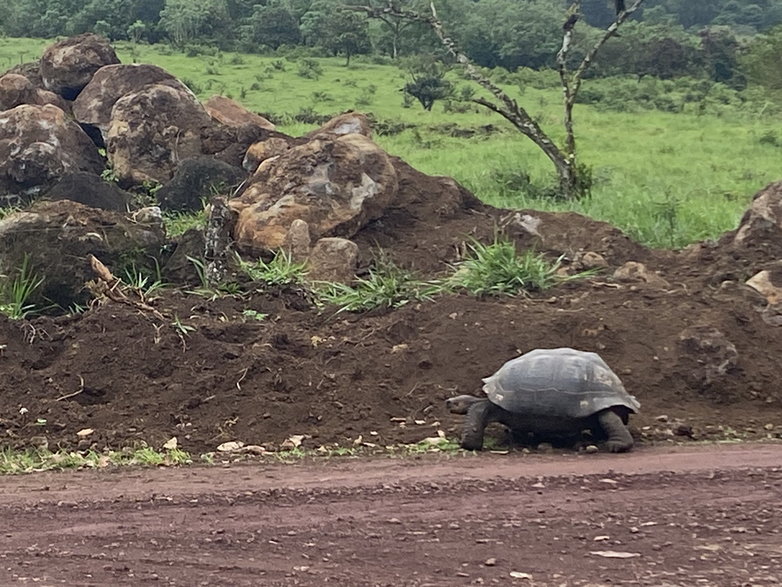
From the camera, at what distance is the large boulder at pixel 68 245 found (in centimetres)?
806

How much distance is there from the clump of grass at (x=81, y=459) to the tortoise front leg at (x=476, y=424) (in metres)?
1.40

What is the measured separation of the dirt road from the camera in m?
3.54

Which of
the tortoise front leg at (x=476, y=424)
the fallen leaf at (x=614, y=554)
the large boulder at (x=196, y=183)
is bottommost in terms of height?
the tortoise front leg at (x=476, y=424)

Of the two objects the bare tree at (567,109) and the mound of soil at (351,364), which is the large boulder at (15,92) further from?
the mound of soil at (351,364)

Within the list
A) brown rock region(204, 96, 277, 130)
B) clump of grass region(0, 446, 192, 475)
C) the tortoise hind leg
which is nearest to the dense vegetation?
brown rock region(204, 96, 277, 130)

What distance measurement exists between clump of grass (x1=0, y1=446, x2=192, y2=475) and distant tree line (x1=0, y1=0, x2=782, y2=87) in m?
28.4

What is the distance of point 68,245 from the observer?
824 centimetres

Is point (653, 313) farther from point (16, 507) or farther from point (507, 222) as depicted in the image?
point (16, 507)

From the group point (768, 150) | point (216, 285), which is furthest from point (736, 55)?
point (216, 285)

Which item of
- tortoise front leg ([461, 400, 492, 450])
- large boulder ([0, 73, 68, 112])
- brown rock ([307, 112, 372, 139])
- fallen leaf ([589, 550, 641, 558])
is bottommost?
tortoise front leg ([461, 400, 492, 450])

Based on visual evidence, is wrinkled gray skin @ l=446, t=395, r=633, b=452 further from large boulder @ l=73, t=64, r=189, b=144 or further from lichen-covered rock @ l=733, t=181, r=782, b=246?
large boulder @ l=73, t=64, r=189, b=144

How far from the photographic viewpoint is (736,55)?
113 ft

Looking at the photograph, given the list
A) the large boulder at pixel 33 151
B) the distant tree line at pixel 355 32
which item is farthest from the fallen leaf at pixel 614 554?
the distant tree line at pixel 355 32

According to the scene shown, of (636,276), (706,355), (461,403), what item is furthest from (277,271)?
(706,355)
